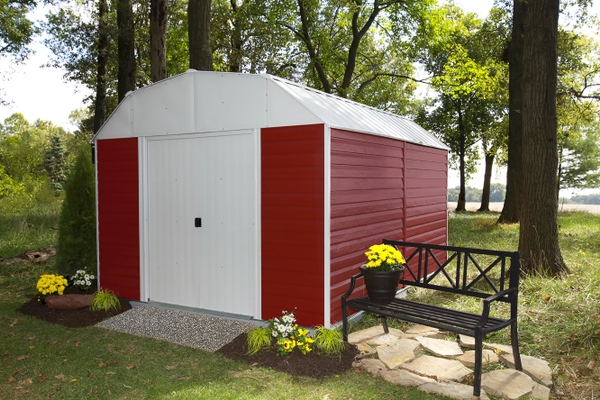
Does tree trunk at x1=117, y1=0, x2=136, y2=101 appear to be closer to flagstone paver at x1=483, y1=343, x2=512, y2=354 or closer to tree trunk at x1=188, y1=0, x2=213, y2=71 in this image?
tree trunk at x1=188, y1=0, x2=213, y2=71

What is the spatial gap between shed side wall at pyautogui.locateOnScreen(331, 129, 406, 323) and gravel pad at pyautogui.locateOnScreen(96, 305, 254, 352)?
3.82 ft

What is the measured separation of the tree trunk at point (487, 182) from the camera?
73.2 ft

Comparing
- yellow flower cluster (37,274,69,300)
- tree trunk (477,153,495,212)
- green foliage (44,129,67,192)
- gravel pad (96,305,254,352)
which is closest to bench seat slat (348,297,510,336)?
gravel pad (96,305,254,352)

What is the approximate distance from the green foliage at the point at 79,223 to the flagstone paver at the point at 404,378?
4.91 m

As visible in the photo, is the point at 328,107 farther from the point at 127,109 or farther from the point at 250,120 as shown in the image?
the point at 127,109

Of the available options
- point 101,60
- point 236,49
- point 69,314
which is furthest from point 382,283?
point 101,60

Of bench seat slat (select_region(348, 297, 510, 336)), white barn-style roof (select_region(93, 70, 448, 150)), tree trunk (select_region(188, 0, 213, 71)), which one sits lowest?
bench seat slat (select_region(348, 297, 510, 336))

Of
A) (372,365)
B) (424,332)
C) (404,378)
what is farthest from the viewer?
(424,332)

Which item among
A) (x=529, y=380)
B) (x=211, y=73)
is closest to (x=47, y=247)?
(x=211, y=73)

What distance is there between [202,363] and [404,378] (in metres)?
1.84

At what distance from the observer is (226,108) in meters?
5.18

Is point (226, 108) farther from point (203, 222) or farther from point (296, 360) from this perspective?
point (296, 360)

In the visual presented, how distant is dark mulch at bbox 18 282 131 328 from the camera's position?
5.45 metres

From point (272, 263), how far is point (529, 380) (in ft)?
8.67
